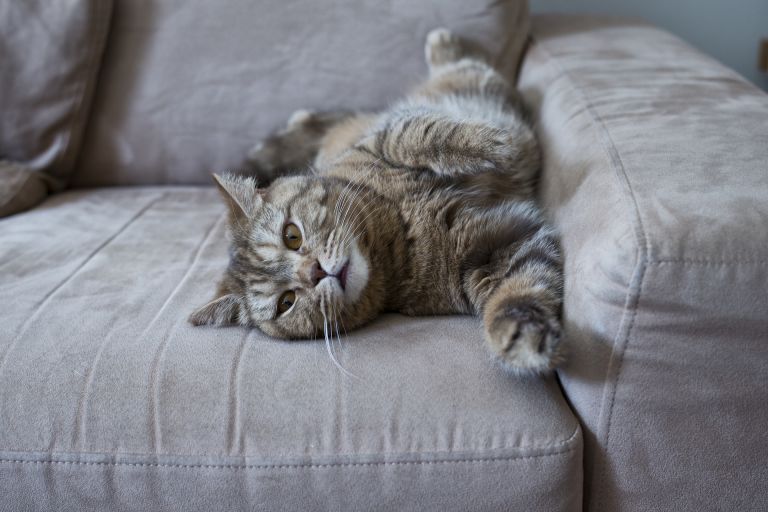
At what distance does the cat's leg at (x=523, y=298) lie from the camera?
3.09ft

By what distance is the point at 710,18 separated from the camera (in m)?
2.29

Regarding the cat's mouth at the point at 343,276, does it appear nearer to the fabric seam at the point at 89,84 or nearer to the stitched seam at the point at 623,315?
the stitched seam at the point at 623,315

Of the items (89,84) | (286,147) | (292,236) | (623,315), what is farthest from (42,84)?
(623,315)

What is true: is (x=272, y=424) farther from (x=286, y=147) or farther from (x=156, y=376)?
(x=286, y=147)

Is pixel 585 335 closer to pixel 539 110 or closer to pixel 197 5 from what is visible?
pixel 539 110

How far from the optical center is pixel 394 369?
39.6 inches

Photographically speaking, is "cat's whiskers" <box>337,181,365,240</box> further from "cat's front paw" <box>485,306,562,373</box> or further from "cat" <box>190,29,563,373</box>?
"cat's front paw" <box>485,306,562,373</box>

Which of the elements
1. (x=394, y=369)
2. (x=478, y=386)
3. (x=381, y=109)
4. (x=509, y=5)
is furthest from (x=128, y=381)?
(x=509, y=5)

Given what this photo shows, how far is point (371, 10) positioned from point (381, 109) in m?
0.28

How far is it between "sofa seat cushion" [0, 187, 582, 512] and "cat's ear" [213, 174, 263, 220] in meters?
0.30

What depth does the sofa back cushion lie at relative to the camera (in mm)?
1799

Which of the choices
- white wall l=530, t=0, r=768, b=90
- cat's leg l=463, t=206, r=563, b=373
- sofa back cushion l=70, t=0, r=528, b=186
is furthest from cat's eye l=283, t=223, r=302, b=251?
white wall l=530, t=0, r=768, b=90

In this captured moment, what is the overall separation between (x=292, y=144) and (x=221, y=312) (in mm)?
773

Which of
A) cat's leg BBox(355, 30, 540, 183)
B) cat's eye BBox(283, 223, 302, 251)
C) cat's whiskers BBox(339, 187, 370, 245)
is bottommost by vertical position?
cat's eye BBox(283, 223, 302, 251)
